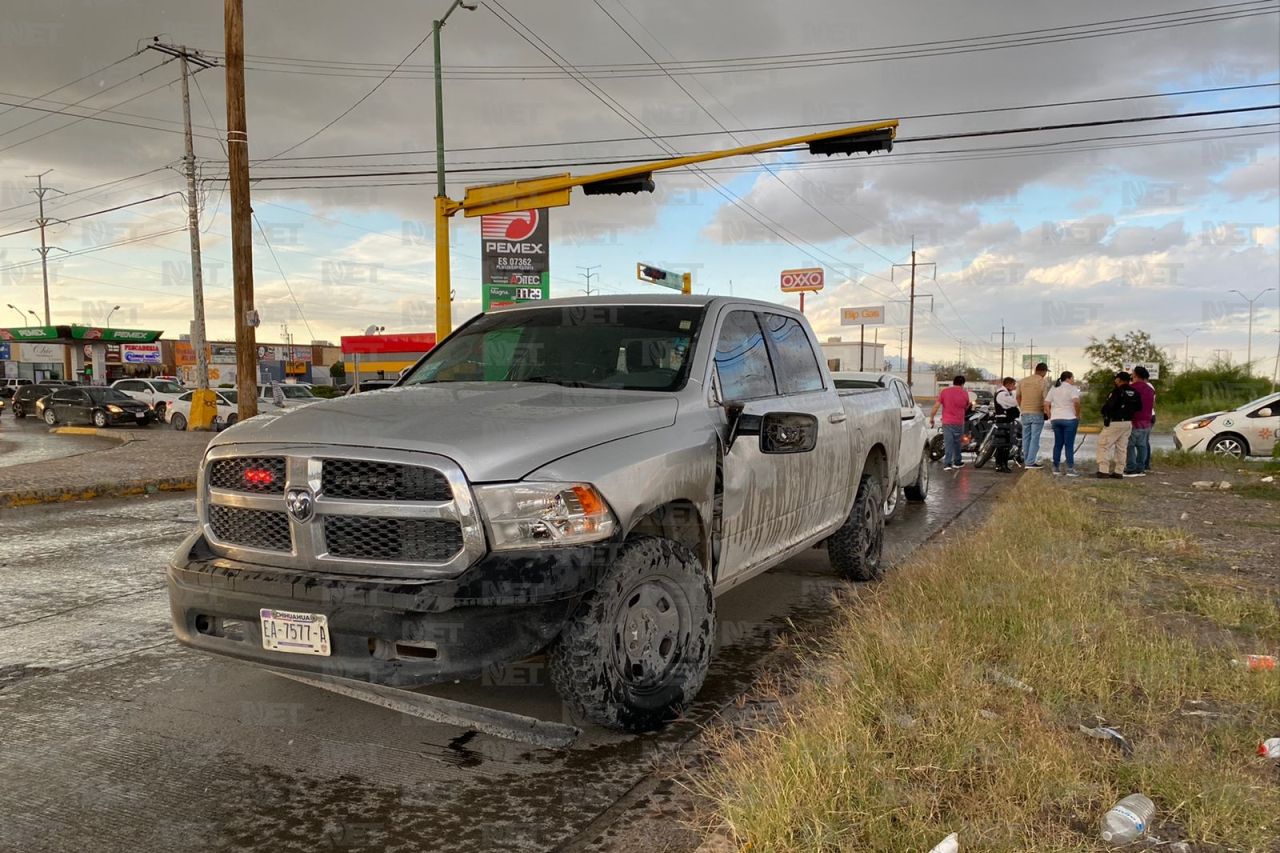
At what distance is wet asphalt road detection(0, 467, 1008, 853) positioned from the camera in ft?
9.35

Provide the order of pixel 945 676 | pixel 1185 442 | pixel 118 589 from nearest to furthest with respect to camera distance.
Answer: pixel 945 676
pixel 118 589
pixel 1185 442

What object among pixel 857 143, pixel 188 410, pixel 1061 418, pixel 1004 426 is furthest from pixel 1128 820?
pixel 188 410

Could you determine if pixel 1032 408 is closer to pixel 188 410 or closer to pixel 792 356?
pixel 792 356

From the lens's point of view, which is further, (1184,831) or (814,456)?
(814,456)

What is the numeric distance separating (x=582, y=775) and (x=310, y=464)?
1538 millimetres

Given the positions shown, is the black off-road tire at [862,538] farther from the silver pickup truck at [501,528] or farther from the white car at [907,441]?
the white car at [907,441]

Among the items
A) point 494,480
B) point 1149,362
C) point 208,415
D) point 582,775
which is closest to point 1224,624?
point 582,775

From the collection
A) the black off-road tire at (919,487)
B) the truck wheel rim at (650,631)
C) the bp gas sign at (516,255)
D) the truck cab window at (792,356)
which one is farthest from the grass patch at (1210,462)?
the bp gas sign at (516,255)

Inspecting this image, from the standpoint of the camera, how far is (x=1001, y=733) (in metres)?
3.12

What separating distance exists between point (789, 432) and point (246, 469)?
7.25 feet

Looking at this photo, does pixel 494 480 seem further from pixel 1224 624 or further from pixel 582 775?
pixel 1224 624

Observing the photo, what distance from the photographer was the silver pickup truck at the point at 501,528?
297 centimetres

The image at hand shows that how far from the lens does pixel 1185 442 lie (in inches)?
711

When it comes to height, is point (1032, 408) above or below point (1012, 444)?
above
